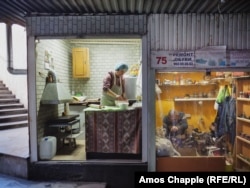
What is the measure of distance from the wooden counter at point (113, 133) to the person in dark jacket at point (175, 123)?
67 cm

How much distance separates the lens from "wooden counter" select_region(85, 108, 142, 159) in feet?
17.4

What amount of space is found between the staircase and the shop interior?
5963 millimetres

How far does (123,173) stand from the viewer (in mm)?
5082

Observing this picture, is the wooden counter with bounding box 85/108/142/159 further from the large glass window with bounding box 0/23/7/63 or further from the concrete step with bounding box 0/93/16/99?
the large glass window with bounding box 0/23/7/63

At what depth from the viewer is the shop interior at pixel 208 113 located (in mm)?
5492

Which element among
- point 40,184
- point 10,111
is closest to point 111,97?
point 40,184

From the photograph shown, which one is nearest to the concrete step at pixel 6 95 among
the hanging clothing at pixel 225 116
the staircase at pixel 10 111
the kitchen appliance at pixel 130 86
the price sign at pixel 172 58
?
the staircase at pixel 10 111

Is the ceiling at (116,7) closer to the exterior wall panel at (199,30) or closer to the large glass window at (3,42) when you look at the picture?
the exterior wall panel at (199,30)

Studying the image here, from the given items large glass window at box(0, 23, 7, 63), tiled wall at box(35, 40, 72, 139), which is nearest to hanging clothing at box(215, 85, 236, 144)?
tiled wall at box(35, 40, 72, 139)


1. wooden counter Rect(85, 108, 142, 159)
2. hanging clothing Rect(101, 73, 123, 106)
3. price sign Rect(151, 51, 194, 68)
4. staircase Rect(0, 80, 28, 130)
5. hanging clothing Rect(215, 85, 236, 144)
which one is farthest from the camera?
staircase Rect(0, 80, 28, 130)

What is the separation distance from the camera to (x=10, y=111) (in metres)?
9.91

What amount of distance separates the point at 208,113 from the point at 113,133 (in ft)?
7.26

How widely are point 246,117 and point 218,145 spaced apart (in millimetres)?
944

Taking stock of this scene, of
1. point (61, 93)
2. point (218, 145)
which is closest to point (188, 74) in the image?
point (218, 145)
